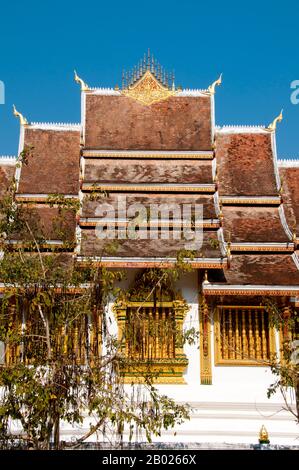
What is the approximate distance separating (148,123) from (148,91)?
1203 millimetres

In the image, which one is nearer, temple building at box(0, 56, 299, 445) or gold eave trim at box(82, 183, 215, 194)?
temple building at box(0, 56, 299, 445)

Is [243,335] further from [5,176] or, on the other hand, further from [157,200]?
[5,176]

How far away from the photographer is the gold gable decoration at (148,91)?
1845cm

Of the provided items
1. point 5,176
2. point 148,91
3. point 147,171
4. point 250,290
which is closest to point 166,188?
point 147,171

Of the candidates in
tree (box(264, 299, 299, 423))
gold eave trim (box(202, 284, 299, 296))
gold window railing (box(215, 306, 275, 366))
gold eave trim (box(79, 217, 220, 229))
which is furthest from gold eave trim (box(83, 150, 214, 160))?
tree (box(264, 299, 299, 423))

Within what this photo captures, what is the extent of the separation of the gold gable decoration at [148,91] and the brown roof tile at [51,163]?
1952mm

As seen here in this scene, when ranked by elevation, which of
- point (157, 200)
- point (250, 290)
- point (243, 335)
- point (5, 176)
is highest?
point (5, 176)

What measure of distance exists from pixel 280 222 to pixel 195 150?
2850mm

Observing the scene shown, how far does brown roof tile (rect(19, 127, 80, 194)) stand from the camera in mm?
16984

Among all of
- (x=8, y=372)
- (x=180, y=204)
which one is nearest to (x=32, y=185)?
(x=180, y=204)

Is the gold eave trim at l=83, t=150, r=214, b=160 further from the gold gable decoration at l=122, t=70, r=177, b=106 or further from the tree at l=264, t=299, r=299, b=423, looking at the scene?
the tree at l=264, t=299, r=299, b=423

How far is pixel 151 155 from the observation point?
1709cm

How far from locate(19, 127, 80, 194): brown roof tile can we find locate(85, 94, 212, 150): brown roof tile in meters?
1.11
